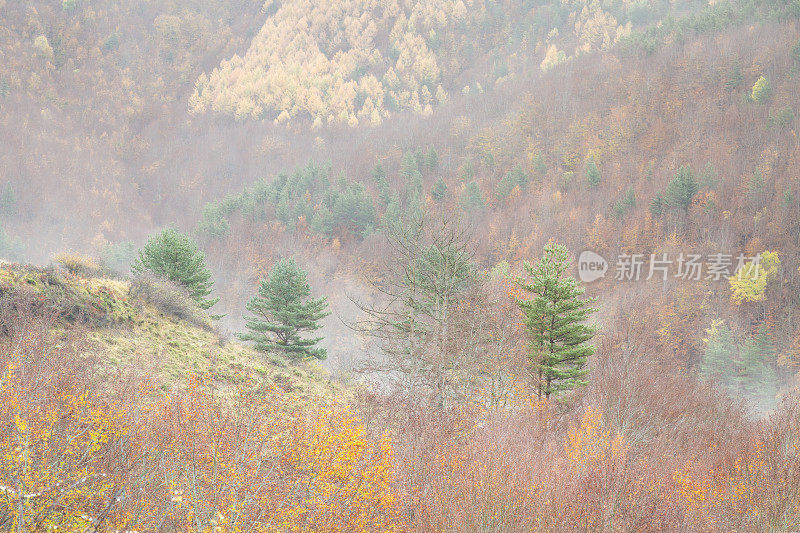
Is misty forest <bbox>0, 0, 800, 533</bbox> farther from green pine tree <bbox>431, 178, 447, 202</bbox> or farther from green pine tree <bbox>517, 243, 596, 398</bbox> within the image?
green pine tree <bbox>431, 178, 447, 202</bbox>

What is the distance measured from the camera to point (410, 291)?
1683 cm

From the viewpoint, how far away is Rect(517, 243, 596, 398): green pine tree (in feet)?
55.5

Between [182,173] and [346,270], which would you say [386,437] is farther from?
[182,173]

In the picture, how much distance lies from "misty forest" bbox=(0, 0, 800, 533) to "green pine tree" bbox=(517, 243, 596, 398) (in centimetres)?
14

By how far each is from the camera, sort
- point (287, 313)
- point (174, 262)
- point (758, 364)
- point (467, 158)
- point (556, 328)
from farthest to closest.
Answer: point (467, 158), point (758, 364), point (174, 262), point (287, 313), point (556, 328)

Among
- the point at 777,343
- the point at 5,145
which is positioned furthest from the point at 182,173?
the point at 777,343

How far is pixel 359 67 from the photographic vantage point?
178 meters

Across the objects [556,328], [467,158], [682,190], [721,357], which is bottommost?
[556,328]

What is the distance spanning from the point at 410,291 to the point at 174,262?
13903 millimetres

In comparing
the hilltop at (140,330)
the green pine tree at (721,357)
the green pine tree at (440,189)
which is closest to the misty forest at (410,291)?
the hilltop at (140,330)

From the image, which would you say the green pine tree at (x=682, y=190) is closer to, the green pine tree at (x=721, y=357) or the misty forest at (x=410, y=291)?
the misty forest at (x=410, y=291)

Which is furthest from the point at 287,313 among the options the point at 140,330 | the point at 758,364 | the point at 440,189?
the point at 440,189

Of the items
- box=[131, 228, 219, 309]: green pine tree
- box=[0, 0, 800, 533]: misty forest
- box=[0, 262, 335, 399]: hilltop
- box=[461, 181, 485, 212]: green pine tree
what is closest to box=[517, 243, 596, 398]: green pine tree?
box=[0, 0, 800, 533]: misty forest

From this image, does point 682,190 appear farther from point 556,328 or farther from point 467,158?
point 556,328
